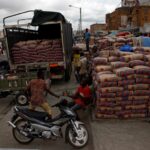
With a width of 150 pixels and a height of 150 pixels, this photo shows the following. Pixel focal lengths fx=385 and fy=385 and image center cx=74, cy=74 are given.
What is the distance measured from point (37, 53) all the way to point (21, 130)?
9.55 meters

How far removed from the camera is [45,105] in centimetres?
938

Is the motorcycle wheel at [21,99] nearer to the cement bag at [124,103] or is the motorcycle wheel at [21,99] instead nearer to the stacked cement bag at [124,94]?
the stacked cement bag at [124,94]

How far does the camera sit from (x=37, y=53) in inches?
694

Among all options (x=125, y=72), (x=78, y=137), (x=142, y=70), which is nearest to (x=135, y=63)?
Answer: (x=142, y=70)

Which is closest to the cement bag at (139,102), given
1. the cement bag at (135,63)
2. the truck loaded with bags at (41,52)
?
the cement bag at (135,63)

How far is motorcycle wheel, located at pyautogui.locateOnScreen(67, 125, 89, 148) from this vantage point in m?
7.93

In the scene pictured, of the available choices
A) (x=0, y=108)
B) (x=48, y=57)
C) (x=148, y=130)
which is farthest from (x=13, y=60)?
(x=148, y=130)

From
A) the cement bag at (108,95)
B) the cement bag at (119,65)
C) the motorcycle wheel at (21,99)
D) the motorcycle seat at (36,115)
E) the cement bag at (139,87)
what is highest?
the cement bag at (119,65)

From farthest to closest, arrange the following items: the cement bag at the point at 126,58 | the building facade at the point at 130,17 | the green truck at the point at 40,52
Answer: the building facade at the point at 130,17 < the green truck at the point at 40,52 < the cement bag at the point at 126,58

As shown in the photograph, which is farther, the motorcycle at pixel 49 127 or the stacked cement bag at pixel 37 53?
the stacked cement bag at pixel 37 53

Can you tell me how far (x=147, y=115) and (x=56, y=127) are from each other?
10.2 ft

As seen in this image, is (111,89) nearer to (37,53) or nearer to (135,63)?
(135,63)

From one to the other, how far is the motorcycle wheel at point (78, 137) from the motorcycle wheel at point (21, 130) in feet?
3.24

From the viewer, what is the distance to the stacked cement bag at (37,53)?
1755cm
